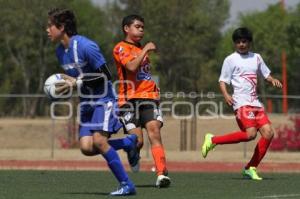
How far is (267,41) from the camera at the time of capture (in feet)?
229

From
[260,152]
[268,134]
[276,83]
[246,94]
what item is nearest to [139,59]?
[246,94]

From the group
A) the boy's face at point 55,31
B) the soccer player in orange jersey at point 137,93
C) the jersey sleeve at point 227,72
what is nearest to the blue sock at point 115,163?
the boy's face at point 55,31

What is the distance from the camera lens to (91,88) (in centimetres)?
1023

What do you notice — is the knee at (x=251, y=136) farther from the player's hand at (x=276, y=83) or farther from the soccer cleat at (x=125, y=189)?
the soccer cleat at (x=125, y=189)

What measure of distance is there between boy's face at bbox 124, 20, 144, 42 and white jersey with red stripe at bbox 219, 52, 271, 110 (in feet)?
7.09

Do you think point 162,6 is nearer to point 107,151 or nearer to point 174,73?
point 174,73

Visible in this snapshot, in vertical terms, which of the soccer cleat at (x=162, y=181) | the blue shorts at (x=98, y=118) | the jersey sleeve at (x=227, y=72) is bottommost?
the soccer cleat at (x=162, y=181)

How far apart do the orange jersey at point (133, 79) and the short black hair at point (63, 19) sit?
146cm

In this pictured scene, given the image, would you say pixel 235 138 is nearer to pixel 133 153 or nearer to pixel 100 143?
pixel 133 153

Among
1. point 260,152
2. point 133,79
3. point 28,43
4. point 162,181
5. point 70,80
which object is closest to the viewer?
point 70,80

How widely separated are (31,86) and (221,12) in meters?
34.5

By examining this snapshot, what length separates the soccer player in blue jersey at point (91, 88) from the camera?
10.1m

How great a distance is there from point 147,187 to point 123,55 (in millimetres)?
1660

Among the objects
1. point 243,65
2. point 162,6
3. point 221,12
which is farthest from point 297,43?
point 243,65
